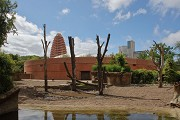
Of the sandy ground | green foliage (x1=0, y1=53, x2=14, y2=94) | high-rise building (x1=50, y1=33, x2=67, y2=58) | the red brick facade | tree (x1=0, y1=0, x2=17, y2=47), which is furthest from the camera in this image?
high-rise building (x1=50, y1=33, x2=67, y2=58)

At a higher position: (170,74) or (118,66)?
(118,66)

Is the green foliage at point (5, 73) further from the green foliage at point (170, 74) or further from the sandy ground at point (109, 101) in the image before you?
the green foliage at point (170, 74)

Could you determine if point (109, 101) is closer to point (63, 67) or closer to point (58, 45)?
point (63, 67)

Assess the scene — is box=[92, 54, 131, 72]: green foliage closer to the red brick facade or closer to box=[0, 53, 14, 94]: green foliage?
the red brick facade

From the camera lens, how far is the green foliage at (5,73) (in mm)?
11991

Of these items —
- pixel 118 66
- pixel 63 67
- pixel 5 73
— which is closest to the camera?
pixel 5 73

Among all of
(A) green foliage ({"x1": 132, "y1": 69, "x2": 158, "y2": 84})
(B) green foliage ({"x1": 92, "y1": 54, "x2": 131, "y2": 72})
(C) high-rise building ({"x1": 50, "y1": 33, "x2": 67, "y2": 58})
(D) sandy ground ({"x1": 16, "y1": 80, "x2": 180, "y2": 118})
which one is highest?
(C) high-rise building ({"x1": 50, "y1": 33, "x2": 67, "y2": 58})

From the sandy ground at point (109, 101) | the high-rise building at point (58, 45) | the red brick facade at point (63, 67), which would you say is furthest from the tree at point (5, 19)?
the high-rise building at point (58, 45)

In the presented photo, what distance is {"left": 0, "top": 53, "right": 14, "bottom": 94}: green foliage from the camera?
39.3ft

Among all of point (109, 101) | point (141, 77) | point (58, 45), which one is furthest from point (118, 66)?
point (58, 45)

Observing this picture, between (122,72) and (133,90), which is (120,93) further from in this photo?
(122,72)

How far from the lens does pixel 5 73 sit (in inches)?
499

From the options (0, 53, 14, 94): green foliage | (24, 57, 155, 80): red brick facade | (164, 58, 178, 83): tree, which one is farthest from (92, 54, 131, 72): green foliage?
(0, 53, 14, 94): green foliage

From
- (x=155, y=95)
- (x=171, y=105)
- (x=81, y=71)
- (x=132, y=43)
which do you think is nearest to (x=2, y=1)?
(x=155, y=95)
